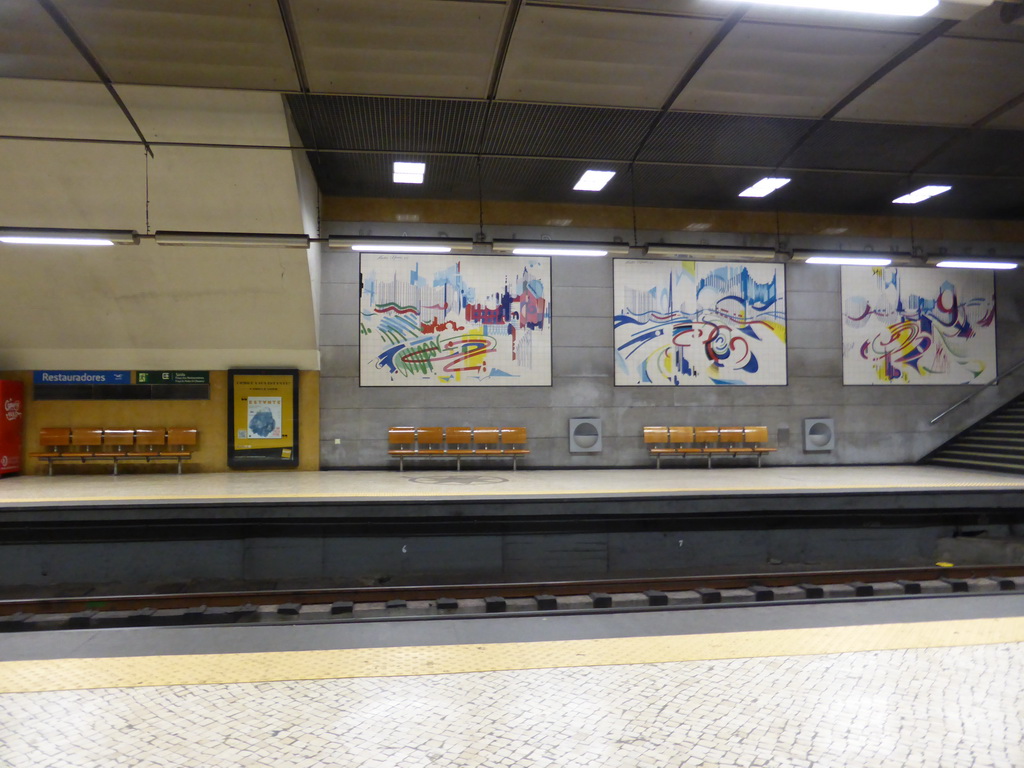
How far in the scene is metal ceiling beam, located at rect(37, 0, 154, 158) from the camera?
16.7ft

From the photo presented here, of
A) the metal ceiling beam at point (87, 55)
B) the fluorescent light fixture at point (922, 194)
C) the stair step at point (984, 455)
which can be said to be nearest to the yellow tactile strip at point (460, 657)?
the metal ceiling beam at point (87, 55)

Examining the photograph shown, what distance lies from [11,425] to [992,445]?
1574 cm

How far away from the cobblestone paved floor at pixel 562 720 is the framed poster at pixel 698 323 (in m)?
7.56

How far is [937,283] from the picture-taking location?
11.1 m

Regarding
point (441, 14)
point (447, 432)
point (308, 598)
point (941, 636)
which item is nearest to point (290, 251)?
point (447, 432)

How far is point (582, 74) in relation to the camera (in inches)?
237

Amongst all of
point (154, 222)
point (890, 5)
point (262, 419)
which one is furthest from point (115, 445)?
point (890, 5)

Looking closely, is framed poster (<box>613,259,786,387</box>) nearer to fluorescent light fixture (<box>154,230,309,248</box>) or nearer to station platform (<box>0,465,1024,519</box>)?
station platform (<box>0,465,1024,519</box>)

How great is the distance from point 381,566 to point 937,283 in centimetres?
1107

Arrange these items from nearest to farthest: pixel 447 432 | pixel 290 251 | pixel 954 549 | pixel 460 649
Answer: pixel 460 649 → pixel 954 549 → pixel 290 251 → pixel 447 432

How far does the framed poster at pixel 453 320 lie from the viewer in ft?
32.5

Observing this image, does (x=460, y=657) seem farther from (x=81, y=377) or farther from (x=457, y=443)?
(x=81, y=377)

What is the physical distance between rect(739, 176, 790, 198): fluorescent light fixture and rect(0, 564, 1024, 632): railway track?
600 centimetres

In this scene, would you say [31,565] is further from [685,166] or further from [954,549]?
[954,549]
